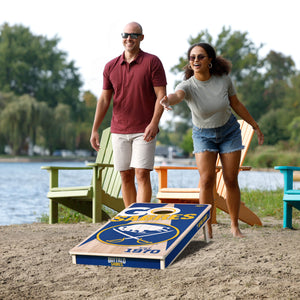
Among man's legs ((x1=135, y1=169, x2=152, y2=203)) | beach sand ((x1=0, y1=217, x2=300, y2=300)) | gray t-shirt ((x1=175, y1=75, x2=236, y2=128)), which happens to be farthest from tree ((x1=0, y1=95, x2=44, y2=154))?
gray t-shirt ((x1=175, y1=75, x2=236, y2=128))

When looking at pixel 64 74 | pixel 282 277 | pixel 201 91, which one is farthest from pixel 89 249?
pixel 64 74

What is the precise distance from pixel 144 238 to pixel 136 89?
120cm

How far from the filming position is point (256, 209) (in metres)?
6.72

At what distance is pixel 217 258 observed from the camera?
3057mm

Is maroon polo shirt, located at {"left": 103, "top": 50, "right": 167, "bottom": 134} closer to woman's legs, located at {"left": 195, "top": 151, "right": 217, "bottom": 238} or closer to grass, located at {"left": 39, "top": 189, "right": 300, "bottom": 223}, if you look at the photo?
woman's legs, located at {"left": 195, "top": 151, "right": 217, "bottom": 238}

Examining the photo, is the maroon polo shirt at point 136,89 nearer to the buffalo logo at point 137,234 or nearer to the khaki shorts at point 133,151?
the khaki shorts at point 133,151

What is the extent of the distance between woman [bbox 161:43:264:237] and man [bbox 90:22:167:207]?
24cm

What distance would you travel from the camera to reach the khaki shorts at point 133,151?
345 cm

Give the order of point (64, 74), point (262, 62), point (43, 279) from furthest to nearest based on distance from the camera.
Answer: point (64, 74) < point (262, 62) < point (43, 279)

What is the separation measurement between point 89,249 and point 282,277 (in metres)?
1.15

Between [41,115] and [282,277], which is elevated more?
[41,115]

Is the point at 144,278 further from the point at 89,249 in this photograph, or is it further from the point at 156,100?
the point at 156,100

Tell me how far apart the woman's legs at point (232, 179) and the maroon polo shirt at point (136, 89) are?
2.24ft

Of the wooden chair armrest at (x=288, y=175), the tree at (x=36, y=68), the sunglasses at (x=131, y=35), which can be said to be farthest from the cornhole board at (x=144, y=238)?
the tree at (x=36, y=68)
